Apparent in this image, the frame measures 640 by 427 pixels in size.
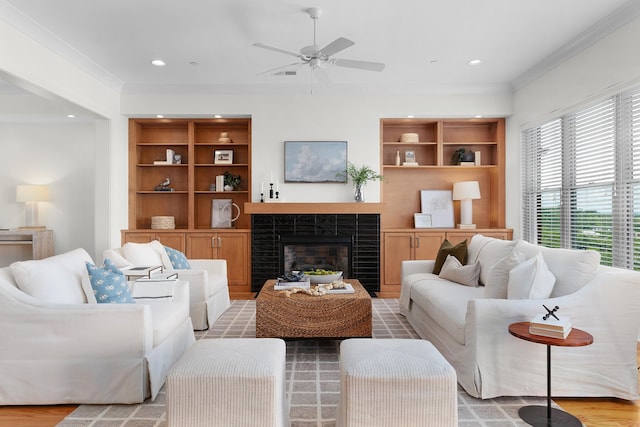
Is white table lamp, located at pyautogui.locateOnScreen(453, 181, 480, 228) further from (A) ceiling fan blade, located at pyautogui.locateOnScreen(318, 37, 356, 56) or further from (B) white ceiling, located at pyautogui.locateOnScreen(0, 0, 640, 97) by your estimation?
(A) ceiling fan blade, located at pyautogui.locateOnScreen(318, 37, 356, 56)

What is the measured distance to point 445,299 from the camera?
117 inches

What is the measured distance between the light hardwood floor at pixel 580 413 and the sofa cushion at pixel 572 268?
0.64 meters

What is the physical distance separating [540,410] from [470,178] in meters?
4.02

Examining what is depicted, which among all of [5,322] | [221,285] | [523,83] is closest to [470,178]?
[523,83]

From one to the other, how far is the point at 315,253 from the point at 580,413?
3.51m

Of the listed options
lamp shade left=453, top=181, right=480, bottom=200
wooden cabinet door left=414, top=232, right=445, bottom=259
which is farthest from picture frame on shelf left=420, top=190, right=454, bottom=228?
wooden cabinet door left=414, top=232, right=445, bottom=259

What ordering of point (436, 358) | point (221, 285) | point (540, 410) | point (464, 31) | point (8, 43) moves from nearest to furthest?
1. point (436, 358)
2. point (540, 410)
3. point (8, 43)
4. point (464, 31)
5. point (221, 285)

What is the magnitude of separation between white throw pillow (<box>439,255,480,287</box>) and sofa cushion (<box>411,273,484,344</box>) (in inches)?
2.2

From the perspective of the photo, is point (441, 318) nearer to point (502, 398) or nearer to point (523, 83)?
point (502, 398)

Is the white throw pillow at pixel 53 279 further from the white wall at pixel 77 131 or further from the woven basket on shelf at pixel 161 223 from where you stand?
the woven basket on shelf at pixel 161 223

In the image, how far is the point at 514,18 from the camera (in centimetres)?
336

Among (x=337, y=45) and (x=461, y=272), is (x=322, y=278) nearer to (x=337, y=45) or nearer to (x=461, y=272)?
(x=461, y=272)

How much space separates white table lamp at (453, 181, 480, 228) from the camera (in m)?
5.24

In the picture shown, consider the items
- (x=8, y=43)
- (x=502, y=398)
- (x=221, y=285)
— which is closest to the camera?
(x=502, y=398)
